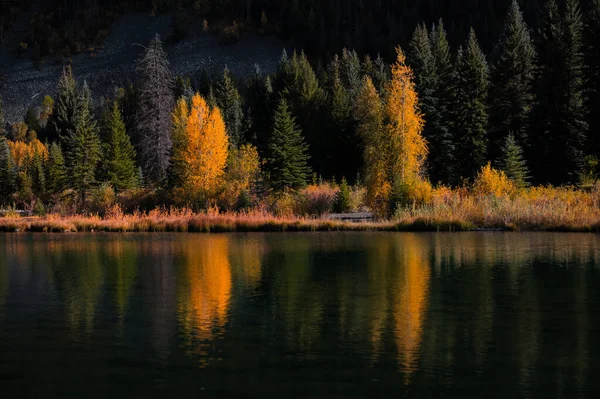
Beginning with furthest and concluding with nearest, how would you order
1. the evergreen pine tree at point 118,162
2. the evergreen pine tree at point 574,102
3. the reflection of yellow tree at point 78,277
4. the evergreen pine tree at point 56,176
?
the evergreen pine tree at point 118,162
the evergreen pine tree at point 56,176
the evergreen pine tree at point 574,102
the reflection of yellow tree at point 78,277

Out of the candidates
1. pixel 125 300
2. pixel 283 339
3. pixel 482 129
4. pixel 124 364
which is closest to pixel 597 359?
pixel 283 339

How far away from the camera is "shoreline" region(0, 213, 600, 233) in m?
43.8

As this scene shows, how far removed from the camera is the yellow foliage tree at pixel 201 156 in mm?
59562

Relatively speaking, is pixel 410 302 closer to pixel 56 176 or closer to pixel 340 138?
pixel 56 176

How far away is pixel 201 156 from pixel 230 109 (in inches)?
1574

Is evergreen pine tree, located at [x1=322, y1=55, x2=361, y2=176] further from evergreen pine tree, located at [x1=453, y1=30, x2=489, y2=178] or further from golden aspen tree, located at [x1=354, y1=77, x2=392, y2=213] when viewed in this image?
golden aspen tree, located at [x1=354, y1=77, x2=392, y2=213]

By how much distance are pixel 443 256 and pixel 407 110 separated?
2229cm

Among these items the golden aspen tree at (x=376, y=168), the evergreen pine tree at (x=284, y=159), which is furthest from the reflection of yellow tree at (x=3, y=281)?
the evergreen pine tree at (x=284, y=159)

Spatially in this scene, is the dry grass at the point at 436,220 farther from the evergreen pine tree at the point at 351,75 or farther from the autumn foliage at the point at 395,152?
the evergreen pine tree at the point at 351,75

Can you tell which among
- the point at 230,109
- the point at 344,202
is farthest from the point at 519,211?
the point at 230,109

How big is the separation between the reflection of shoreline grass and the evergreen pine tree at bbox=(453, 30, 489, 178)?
1927 cm

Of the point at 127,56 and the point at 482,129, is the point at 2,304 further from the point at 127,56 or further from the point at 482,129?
the point at 127,56

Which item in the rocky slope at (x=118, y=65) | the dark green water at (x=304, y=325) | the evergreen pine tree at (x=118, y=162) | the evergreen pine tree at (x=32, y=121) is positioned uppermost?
the rocky slope at (x=118, y=65)

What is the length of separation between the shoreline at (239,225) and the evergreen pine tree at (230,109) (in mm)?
45144
